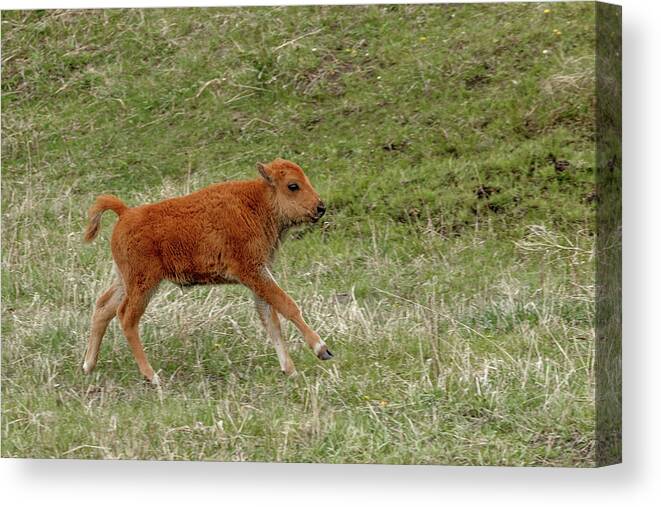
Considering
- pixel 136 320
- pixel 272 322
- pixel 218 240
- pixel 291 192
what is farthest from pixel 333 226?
pixel 136 320

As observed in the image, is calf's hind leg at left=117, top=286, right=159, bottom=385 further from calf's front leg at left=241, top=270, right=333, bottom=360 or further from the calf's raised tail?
calf's front leg at left=241, top=270, right=333, bottom=360

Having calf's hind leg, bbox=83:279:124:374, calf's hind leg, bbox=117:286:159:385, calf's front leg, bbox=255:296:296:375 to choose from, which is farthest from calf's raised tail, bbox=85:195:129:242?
calf's front leg, bbox=255:296:296:375

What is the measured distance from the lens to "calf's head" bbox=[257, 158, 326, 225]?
9.74 m

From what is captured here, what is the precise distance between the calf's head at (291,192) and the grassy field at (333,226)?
20.9 inches

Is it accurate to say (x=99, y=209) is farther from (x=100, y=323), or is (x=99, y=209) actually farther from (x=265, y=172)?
(x=265, y=172)

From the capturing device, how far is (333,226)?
35.4 ft

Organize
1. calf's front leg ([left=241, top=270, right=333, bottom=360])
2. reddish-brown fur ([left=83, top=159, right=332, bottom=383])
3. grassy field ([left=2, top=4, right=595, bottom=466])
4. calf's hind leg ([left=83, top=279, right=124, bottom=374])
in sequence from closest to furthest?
grassy field ([left=2, top=4, right=595, bottom=466]) → calf's front leg ([left=241, top=270, right=333, bottom=360]) → reddish-brown fur ([left=83, top=159, right=332, bottom=383]) → calf's hind leg ([left=83, top=279, right=124, bottom=374])

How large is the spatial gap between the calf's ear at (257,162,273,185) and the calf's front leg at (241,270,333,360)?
0.57 m

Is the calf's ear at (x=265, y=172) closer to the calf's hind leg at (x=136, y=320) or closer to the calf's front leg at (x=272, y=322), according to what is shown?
the calf's front leg at (x=272, y=322)

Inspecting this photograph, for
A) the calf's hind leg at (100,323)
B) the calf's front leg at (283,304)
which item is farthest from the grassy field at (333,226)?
the calf's front leg at (283,304)

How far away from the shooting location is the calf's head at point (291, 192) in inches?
384

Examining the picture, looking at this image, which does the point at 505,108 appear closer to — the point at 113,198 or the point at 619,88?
the point at 619,88

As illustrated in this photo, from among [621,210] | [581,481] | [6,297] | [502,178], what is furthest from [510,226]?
[6,297]

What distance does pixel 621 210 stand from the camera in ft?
30.0
